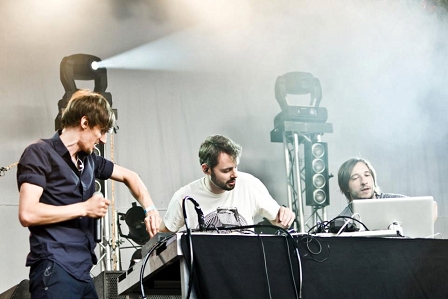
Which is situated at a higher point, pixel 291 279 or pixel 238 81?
pixel 238 81

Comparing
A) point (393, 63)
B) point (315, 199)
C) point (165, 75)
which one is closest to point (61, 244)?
point (315, 199)


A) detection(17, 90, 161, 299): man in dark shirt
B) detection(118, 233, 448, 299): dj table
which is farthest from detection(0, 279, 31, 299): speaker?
detection(118, 233, 448, 299): dj table

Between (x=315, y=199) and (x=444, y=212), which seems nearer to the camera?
(x=315, y=199)

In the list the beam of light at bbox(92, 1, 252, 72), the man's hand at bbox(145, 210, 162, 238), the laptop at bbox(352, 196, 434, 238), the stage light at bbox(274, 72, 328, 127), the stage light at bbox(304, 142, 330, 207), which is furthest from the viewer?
the beam of light at bbox(92, 1, 252, 72)

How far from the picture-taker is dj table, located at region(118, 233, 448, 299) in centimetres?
179

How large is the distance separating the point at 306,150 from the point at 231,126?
1.03m

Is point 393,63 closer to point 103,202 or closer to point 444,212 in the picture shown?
point 444,212

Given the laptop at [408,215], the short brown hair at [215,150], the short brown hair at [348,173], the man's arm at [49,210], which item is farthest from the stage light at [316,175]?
the man's arm at [49,210]

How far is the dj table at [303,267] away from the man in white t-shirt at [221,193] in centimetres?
135

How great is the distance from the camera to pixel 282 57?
6.49 m

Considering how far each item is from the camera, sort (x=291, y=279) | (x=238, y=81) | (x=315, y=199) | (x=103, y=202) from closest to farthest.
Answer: (x=291, y=279), (x=103, y=202), (x=315, y=199), (x=238, y=81)

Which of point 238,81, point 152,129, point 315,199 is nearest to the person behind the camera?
point 315,199

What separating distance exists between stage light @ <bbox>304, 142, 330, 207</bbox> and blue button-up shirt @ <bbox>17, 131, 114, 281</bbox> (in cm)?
331

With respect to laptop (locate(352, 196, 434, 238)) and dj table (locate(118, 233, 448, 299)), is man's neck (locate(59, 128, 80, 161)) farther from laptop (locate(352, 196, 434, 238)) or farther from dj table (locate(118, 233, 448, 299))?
laptop (locate(352, 196, 434, 238))
